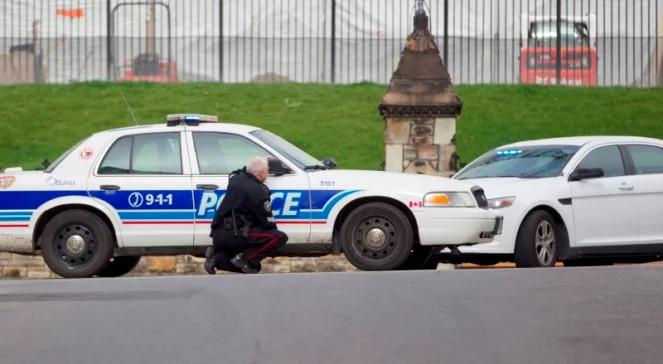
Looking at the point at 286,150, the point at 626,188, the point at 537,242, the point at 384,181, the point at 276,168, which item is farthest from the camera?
the point at 626,188

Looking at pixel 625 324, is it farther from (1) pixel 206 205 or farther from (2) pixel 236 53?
(2) pixel 236 53

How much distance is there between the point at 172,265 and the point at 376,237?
240 inches

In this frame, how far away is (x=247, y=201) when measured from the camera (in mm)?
12938

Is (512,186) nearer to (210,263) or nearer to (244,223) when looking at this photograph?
(244,223)

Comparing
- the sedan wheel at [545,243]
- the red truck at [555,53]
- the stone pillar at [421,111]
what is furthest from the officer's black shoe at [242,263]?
the red truck at [555,53]

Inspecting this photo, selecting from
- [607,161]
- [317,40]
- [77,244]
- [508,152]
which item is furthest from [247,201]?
[317,40]

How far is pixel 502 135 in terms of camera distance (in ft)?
86.9

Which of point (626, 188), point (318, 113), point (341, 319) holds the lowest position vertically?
point (341, 319)

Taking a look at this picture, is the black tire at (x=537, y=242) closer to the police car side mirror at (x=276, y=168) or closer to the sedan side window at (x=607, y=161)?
the sedan side window at (x=607, y=161)

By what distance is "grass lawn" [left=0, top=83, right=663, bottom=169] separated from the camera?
26422mm

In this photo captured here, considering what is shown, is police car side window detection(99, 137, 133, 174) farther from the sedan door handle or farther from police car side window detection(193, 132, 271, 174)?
the sedan door handle

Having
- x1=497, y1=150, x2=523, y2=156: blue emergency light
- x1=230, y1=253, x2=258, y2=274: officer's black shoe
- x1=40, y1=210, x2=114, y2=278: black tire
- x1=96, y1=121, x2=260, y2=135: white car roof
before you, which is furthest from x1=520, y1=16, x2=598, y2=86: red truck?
x1=40, y1=210, x2=114, y2=278: black tire

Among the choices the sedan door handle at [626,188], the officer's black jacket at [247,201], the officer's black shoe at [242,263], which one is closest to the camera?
the officer's black jacket at [247,201]

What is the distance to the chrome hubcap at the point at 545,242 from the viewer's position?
14305 millimetres
